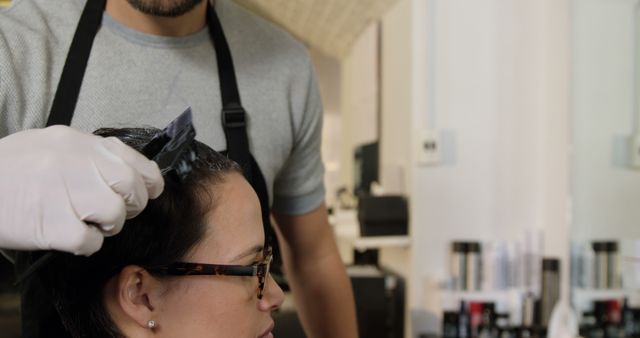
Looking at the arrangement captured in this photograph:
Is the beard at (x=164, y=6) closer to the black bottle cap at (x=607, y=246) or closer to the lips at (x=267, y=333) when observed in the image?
the lips at (x=267, y=333)

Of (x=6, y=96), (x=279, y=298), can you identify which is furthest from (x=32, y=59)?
(x=279, y=298)

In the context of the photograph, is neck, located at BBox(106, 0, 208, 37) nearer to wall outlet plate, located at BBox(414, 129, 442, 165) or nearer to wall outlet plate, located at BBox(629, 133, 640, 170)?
wall outlet plate, located at BBox(414, 129, 442, 165)

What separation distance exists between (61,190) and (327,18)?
229 centimetres

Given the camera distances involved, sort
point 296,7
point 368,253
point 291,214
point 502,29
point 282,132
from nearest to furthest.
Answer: point 282,132
point 291,214
point 296,7
point 502,29
point 368,253

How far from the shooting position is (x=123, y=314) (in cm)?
88

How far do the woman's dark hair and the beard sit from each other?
0.63ft

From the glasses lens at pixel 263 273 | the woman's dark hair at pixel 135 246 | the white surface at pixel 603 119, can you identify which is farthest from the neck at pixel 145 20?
the white surface at pixel 603 119

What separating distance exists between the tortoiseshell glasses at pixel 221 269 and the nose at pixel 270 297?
2cm

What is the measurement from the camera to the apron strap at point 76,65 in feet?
2.99

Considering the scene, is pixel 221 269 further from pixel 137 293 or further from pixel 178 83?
pixel 178 83

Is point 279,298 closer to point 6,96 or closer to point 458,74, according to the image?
point 6,96

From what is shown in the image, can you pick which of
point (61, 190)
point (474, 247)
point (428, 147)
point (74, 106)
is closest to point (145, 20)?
point (74, 106)

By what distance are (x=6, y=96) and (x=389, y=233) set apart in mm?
1775

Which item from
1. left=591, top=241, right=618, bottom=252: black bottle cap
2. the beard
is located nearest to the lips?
the beard
